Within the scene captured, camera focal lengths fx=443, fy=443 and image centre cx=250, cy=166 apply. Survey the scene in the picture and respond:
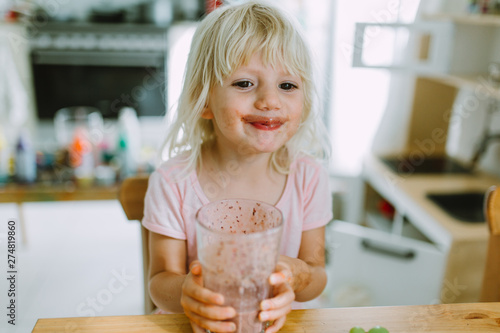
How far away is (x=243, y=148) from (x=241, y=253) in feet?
1.20

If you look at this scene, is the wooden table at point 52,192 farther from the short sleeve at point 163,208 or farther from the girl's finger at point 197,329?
the girl's finger at point 197,329

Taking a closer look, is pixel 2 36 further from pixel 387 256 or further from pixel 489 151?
pixel 489 151

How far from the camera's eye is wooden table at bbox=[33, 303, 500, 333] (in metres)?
0.55

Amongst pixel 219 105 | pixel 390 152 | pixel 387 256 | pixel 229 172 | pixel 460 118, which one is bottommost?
pixel 387 256

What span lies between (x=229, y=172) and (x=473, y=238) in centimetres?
93

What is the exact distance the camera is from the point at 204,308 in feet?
1.63

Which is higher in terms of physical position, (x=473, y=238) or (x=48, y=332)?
(x=48, y=332)

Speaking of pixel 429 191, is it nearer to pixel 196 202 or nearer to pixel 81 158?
pixel 196 202

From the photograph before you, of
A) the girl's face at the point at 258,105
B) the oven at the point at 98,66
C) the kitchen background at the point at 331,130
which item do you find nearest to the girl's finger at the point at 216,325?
the girl's face at the point at 258,105

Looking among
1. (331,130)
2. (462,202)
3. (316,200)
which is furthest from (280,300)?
(331,130)

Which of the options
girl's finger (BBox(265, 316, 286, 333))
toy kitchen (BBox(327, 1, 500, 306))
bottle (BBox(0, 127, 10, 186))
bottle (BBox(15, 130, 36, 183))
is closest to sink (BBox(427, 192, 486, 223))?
toy kitchen (BBox(327, 1, 500, 306))

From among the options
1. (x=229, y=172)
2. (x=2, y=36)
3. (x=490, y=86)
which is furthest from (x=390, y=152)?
(x=2, y=36)

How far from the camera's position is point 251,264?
46 cm

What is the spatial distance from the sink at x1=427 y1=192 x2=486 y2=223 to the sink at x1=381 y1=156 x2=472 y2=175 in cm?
27
